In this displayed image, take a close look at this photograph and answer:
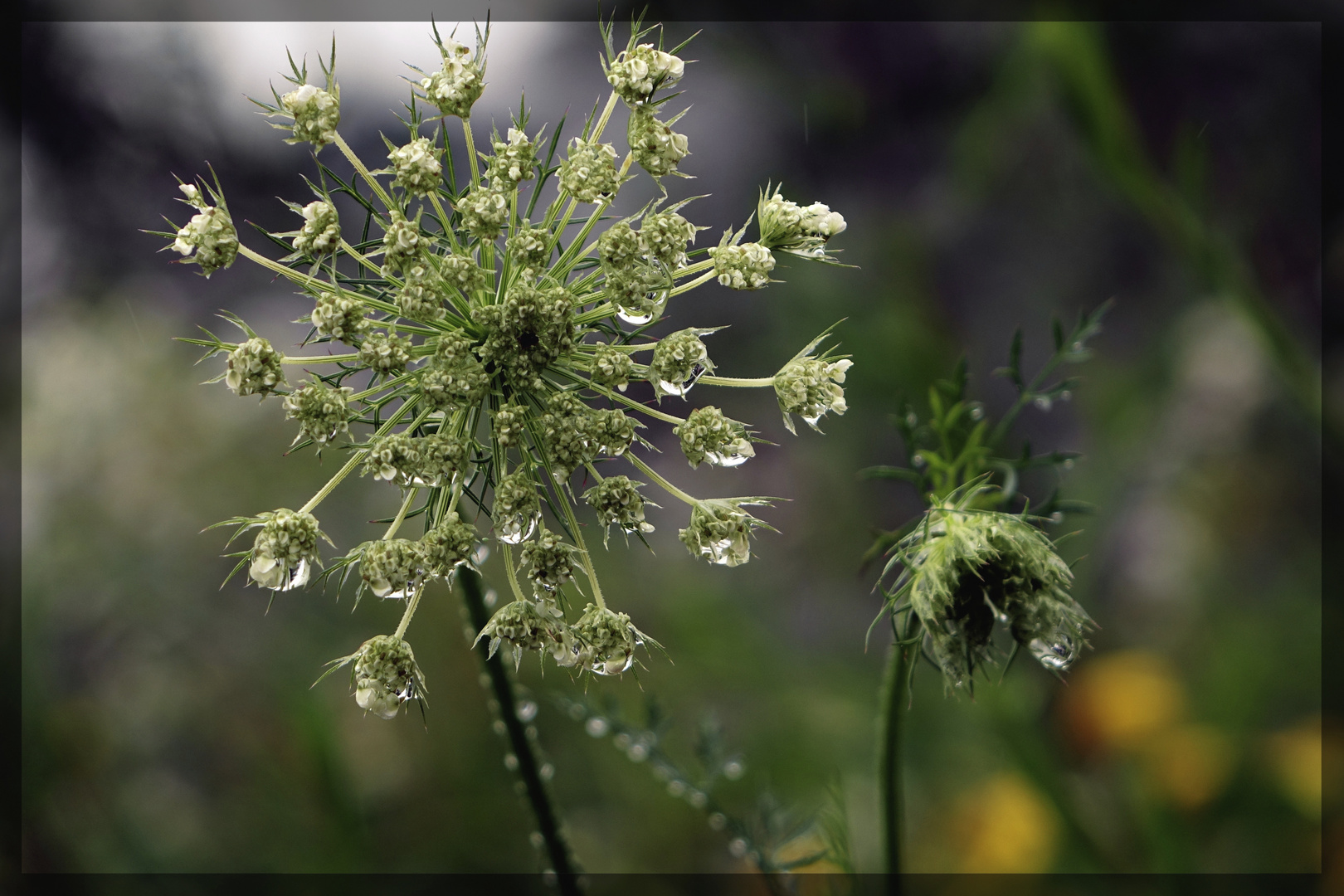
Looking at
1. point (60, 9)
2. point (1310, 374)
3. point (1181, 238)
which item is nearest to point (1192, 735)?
point (1310, 374)

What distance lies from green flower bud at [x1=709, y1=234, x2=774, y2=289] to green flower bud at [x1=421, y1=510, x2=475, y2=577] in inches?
19.9

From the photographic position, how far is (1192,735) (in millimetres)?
3344

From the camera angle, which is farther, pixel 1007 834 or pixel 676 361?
pixel 1007 834

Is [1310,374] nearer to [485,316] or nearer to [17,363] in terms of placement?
[485,316]

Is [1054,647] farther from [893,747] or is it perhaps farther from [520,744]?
[520,744]

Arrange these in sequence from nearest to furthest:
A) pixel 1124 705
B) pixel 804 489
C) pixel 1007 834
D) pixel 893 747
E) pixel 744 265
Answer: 1. pixel 744 265
2. pixel 893 747
3. pixel 1007 834
4. pixel 1124 705
5. pixel 804 489

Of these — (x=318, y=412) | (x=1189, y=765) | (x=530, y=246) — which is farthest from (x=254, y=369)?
(x=1189, y=765)

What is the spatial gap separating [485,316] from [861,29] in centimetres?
548

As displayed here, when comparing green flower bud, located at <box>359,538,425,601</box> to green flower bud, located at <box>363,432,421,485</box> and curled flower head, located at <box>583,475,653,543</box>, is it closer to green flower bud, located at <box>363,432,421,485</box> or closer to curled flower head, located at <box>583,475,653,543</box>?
green flower bud, located at <box>363,432,421,485</box>

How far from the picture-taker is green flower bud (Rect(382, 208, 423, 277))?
1.15 metres

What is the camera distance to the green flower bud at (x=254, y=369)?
1111 mm

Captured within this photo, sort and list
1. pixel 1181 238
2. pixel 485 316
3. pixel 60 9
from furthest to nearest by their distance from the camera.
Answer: pixel 60 9, pixel 1181 238, pixel 485 316

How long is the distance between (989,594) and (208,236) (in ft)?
4.13

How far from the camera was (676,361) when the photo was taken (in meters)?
1.16
